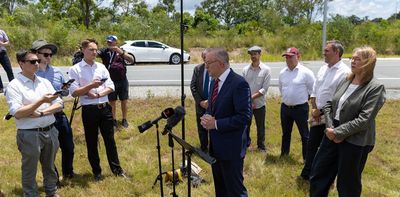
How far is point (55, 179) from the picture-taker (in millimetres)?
4656

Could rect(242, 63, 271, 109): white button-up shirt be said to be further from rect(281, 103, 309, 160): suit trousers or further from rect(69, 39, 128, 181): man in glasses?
rect(69, 39, 128, 181): man in glasses

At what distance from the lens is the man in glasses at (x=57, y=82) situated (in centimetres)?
475

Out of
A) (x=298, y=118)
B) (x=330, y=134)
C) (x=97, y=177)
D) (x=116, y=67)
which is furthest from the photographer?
(x=116, y=67)

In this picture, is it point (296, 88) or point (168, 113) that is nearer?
point (168, 113)

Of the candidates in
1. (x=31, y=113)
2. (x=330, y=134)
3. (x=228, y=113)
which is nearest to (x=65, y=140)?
(x=31, y=113)

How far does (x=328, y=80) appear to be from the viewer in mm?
4602

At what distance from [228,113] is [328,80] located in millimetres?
1613

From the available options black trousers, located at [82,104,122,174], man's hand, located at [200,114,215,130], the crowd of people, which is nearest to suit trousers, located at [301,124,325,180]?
the crowd of people

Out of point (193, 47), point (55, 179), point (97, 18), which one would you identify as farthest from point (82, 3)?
point (55, 179)

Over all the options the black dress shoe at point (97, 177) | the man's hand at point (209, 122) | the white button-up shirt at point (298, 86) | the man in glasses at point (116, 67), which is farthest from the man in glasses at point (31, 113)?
the white button-up shirt at point (298, 86)

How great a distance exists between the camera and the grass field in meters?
5.04

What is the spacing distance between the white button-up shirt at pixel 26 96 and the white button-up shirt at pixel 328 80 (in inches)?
125

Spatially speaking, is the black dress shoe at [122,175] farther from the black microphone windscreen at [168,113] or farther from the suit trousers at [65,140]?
the black microphone windscreen at [168,113]

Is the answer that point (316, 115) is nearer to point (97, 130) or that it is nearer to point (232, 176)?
point (232, 176)
